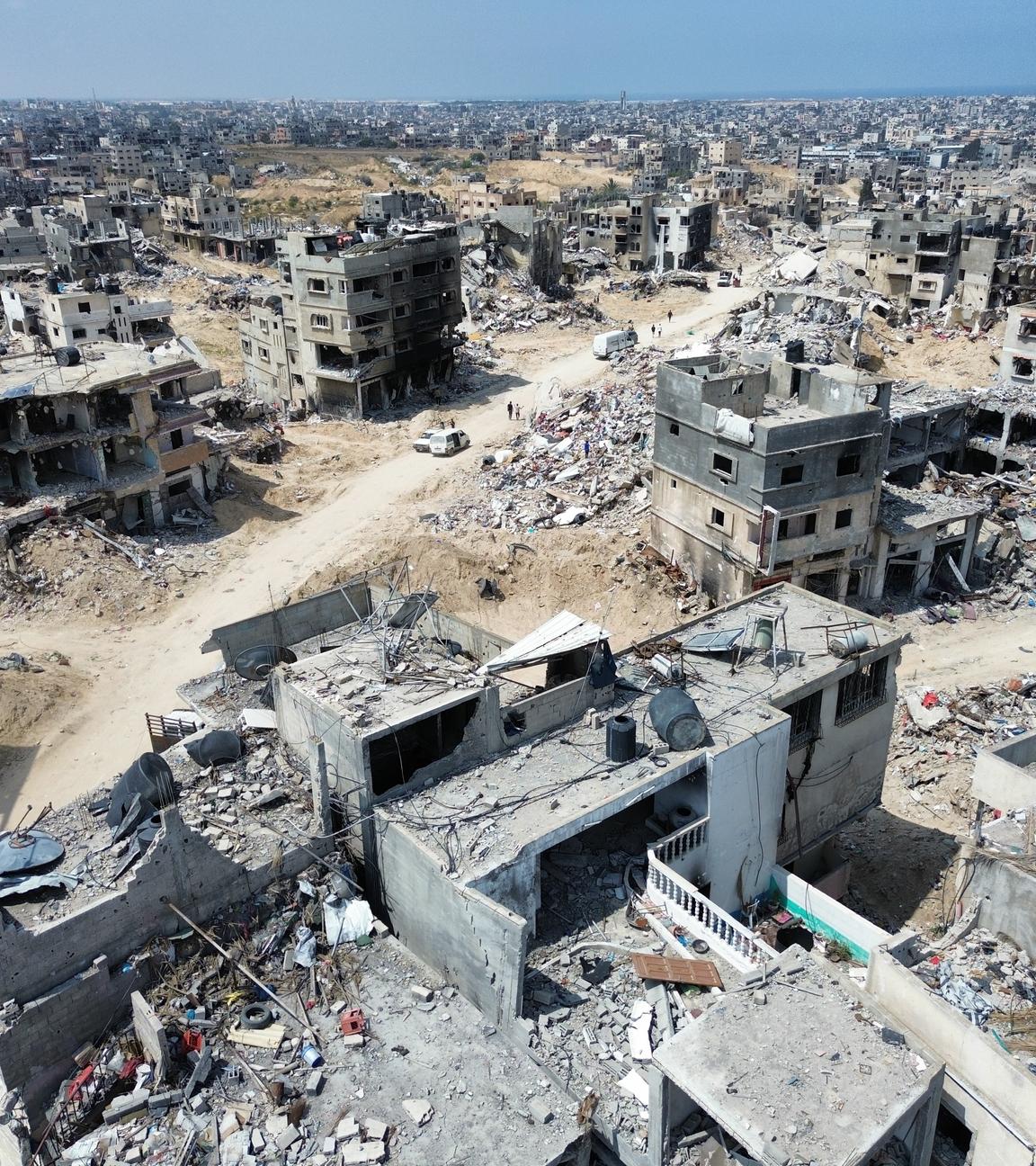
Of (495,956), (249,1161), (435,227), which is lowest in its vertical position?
(249,1161)

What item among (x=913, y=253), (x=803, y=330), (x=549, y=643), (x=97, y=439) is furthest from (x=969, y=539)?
(x=913, y=253)

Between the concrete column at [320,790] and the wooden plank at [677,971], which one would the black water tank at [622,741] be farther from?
the concrete column at [320,790]

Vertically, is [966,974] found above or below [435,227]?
below

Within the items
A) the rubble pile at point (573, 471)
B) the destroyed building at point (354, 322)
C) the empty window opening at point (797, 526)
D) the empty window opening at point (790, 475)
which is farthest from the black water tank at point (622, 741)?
the destroyed building at point (354, 322)

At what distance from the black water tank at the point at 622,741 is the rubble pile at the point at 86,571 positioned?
20.0 m

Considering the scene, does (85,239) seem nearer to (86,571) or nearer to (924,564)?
(86,571)

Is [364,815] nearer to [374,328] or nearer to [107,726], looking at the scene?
[107,726]

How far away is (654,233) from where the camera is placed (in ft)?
282

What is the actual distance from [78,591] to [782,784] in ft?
73.2

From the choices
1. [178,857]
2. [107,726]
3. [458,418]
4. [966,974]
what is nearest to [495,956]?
[178,857]

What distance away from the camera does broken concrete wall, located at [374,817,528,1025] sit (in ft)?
37.7

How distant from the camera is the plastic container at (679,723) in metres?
14.4

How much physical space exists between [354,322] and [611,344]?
17.0m

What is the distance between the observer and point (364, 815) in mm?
13391
